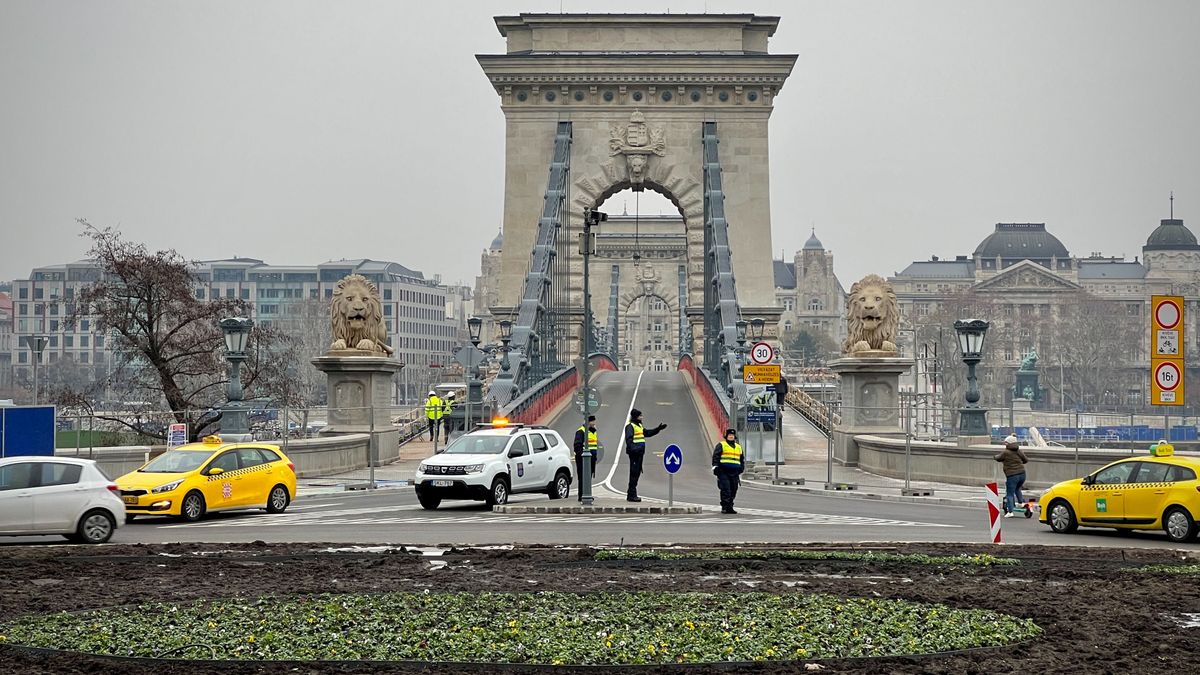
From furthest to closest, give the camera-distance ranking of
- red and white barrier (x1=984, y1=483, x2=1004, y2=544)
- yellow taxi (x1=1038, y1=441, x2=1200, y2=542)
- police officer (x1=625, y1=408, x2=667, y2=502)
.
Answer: police officer (x1=625, y1=408, x2=667, y2=502) < yellow taxi (x1=1038, y1=441, x2=1200, y2=542) < red and white barrier (x1=984, y1=483, x2=1004, y2=544)

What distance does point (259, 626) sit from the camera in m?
11.9

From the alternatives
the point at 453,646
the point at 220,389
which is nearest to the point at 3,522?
the point at 453,646

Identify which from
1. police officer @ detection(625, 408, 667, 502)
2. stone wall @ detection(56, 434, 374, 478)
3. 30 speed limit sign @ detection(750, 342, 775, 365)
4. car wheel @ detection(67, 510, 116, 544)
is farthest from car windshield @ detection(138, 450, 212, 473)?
30 speed limit sign @ detection(750, 342, 775, 365)

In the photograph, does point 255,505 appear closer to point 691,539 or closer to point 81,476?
point 81,476

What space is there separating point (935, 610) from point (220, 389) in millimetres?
48625

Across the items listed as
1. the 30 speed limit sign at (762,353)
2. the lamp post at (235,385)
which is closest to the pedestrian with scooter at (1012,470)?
the 30 speed limit sign at (762,353)

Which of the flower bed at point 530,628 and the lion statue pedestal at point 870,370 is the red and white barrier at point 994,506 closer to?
the flower bed at point 530,628

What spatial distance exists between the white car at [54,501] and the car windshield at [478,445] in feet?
28.2

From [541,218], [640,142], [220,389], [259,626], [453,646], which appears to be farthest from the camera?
[640,142]

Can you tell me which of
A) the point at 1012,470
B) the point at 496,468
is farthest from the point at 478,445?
the point at 1012,470

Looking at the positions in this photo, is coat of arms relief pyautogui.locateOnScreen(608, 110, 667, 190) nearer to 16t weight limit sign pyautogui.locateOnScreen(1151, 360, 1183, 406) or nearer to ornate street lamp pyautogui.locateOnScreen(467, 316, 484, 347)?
ornate street lamp pyautogui.locateOnScreen(467, 316, 484, 347)

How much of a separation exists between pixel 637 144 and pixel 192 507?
51.9 meters

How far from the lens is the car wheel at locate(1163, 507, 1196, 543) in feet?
67.7

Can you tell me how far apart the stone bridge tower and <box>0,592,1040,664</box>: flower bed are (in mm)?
60297
